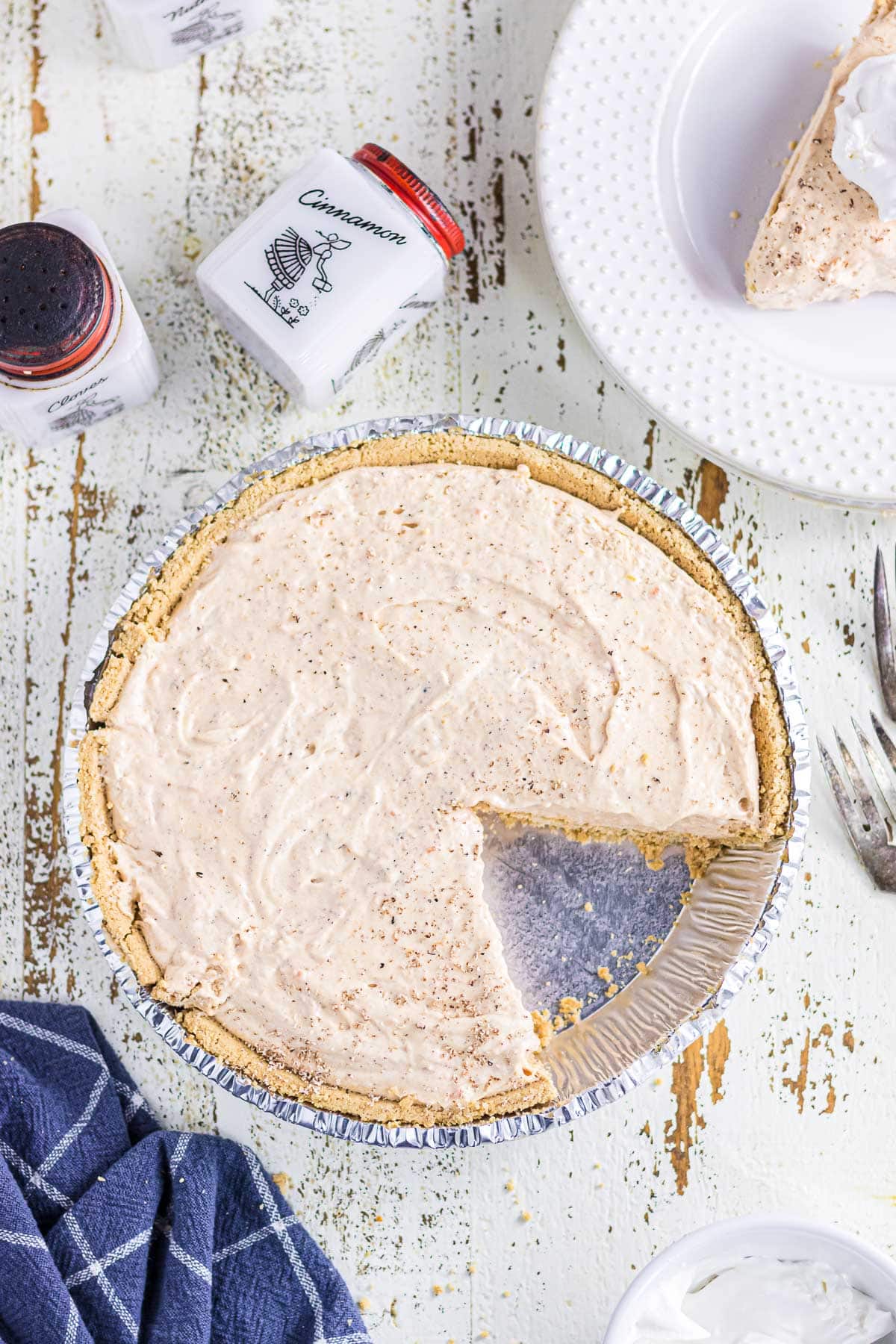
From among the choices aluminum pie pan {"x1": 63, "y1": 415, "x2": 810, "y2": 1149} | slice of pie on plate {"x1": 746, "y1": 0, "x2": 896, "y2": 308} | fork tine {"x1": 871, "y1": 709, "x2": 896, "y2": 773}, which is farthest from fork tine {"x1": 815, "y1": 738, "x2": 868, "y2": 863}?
slice of pie on plate {"x1": 746, "y1": 0, "x2": 896, "y2": 308}

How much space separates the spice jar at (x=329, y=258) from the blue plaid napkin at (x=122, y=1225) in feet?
4.62

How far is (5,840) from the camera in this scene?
2553mm

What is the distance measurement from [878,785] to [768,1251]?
3.05 ft

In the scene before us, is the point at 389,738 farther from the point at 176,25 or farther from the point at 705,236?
the point at 176,25

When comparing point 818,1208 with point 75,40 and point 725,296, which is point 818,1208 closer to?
point 725,296

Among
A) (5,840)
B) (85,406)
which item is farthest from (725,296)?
(5,840)

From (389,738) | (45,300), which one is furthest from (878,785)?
(45,300)

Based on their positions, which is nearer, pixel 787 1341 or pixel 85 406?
pixel 787 1341

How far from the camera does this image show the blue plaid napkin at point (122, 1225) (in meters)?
2.28

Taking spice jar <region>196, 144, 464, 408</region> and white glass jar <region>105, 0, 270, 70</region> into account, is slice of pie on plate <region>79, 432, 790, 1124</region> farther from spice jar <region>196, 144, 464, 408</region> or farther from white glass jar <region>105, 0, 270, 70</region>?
white glass jar <region>105, 0, 270, 70</region>

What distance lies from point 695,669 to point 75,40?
186 centimetres

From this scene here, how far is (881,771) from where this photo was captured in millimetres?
2570

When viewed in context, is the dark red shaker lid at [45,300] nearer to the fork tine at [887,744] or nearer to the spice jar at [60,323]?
the spice jar at [60,323]

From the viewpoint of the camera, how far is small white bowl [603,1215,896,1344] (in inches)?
84.7
